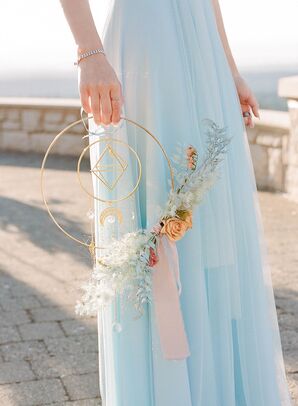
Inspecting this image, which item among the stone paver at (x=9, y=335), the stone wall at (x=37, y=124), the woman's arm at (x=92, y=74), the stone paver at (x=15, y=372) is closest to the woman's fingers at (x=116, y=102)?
the woman's arm at (x=92, y=74)

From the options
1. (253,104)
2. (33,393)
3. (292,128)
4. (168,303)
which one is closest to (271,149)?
(292,128)

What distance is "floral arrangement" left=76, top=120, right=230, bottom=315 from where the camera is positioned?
208 centimetres

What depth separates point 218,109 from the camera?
231 centimetres

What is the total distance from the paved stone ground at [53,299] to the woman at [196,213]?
814 mm

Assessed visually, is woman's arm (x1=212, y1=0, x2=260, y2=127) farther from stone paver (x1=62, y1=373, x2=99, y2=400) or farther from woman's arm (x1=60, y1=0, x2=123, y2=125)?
stone paver (x1=62, y1=373, x2=99, y2=400)

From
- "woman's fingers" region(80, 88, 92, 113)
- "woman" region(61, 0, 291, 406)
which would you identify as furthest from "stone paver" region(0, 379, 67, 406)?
"woman's fingers" region(80, 88, 92, 113)

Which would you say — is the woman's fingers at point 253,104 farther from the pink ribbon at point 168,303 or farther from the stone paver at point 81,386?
the stone paver at point 81,386

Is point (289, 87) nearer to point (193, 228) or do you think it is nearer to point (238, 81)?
point (238, 81)

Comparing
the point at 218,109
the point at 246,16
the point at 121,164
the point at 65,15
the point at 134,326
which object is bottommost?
the point at 134,326

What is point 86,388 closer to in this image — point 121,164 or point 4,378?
point 4,378

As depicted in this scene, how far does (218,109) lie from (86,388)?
142cm

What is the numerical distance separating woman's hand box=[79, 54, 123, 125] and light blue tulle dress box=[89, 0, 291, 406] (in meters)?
0.15

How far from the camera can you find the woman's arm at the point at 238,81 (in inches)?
97.7

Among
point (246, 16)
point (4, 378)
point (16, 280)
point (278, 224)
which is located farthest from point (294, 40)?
point (4, 378)
